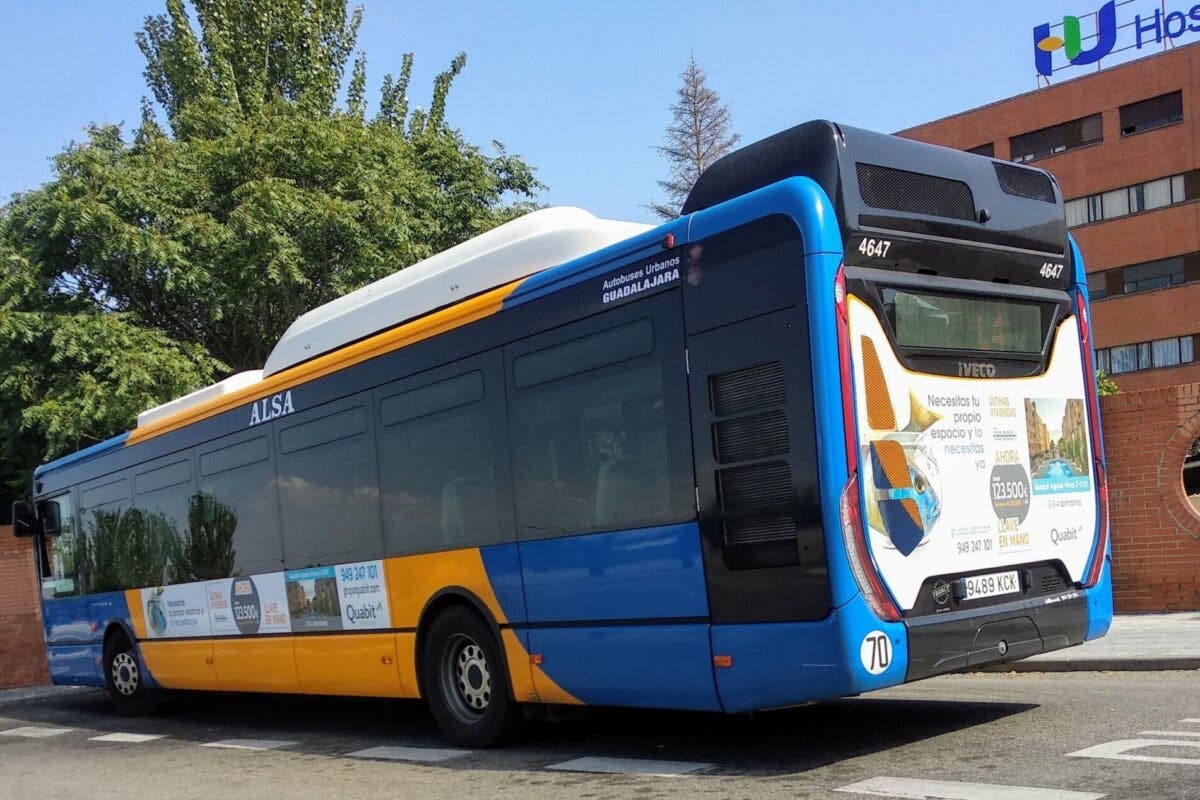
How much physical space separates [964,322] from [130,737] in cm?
891

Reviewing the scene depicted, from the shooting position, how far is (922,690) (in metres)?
10.1

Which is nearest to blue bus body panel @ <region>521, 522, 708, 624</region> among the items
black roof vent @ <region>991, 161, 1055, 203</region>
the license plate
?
the license plate

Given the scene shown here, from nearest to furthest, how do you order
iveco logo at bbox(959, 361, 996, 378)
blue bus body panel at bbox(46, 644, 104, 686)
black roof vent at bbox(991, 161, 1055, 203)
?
1. iveco logo at bbox(959, 361, 996, 378)
2. black roof vent at bbox(991, 161, 1055, 203)
3. blue bus body panel at bbox(46, 644, 104, 686)

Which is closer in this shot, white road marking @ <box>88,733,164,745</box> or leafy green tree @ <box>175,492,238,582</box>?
white road marking @ <box>88,733,164,745</box>

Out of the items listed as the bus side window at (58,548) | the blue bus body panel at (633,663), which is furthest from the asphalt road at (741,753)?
the bus side window at (58,548)

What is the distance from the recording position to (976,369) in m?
7.25

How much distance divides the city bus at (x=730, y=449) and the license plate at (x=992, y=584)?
0.02 meters

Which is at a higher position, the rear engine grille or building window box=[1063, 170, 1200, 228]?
building window box=[1063, 170, 1200, 228]

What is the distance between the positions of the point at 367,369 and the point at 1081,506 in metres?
5.32

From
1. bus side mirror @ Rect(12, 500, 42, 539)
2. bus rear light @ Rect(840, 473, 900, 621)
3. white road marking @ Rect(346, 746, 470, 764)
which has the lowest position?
white road marking @ Rect(346, 746, 470, 764)

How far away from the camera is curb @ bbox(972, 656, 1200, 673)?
10.1m

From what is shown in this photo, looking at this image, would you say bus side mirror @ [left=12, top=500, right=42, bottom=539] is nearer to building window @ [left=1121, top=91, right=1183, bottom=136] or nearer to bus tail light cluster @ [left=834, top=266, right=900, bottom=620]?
bus tail light cluster @ [left=834, top=266, right=900, bottom=620]

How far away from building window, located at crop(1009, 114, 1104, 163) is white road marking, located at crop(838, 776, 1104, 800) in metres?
46.2

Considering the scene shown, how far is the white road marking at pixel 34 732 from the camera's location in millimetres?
12812
